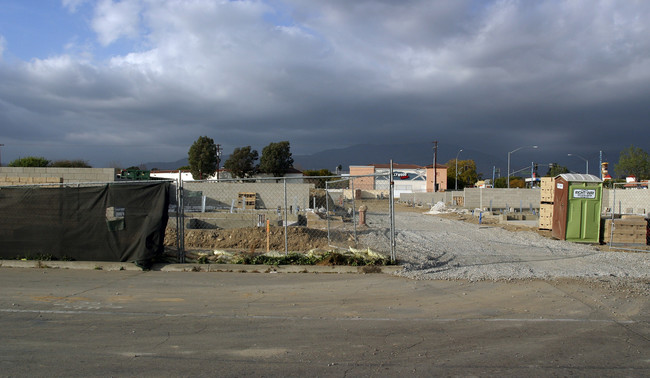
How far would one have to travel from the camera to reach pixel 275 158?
8569 centimetres

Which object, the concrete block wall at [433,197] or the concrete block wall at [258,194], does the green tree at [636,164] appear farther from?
the concrete block wall at [258,194]

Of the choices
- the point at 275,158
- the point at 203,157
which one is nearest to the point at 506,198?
the point at 275,158

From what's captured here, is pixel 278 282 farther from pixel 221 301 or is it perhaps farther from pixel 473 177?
pixel 473 177

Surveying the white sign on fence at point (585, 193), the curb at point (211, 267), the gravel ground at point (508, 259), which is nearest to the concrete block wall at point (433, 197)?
the white sign on fence at point (585, 193)

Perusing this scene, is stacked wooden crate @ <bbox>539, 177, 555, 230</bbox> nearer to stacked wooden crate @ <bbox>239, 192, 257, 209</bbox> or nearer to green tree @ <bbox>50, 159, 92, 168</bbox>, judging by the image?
stacked wooden crate @ <bbox>239, 192, 257, 209</bbox>

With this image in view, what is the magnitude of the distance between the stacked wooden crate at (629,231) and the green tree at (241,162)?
234 ft

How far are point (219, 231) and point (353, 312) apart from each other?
1093cm

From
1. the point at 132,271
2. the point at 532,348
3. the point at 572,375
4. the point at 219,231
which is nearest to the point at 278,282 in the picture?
the point at 132,271

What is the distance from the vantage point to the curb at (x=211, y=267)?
1001 cm

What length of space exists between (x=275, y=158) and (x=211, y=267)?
76083 mm

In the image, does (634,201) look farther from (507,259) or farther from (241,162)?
(241,162)

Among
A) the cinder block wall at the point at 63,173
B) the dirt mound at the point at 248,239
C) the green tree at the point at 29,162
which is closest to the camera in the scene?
the dirt mound at the point at 248,239

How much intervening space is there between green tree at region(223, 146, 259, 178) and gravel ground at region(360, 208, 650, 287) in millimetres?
68092

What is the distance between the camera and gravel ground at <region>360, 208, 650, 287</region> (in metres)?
9.73
